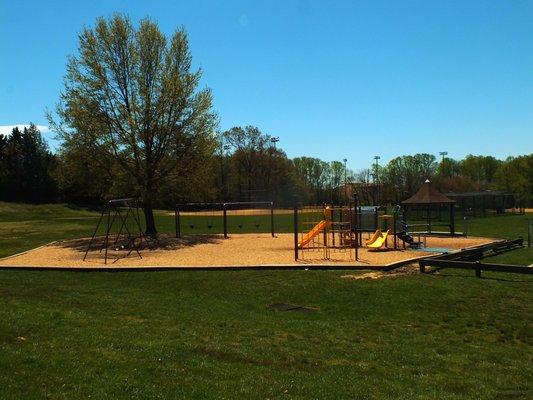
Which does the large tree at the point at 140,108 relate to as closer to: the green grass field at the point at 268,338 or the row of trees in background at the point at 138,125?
the row of trees in background at the point at 138,125

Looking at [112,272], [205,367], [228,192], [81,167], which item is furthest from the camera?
[228,192]

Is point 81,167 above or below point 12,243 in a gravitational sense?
above

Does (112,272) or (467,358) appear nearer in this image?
(467,358)

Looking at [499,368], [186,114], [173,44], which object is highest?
[173,44]

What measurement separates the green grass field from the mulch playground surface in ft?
10.2

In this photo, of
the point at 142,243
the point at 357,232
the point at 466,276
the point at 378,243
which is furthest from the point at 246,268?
the point at 142,243

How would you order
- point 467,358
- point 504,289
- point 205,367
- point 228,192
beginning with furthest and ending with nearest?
point 228,192
point 504,289
point 467,358
point 205,367

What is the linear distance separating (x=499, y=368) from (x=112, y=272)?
12.9 meters

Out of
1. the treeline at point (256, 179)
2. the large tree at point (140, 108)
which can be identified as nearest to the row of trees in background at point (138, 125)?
the large tree at point (140, 108)

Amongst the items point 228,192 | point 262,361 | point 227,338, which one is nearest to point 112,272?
point 227,338

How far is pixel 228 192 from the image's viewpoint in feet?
317

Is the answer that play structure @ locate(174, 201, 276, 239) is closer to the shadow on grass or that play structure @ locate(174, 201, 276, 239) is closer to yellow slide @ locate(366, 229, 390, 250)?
yellow slide @ locate(366, 229, 390, 250)

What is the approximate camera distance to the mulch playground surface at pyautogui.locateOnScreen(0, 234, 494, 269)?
59.6 ft

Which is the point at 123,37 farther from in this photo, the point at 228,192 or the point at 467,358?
the point at 228,192
